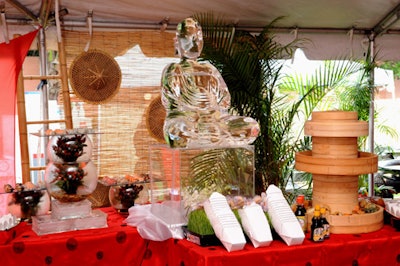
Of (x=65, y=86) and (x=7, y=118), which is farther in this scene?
→ (x=65, y=86)

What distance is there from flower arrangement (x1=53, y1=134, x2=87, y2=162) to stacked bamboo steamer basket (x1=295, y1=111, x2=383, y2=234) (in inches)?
40.5

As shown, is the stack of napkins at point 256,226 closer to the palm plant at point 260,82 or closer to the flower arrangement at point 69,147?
the flower arrangement at point 69,147

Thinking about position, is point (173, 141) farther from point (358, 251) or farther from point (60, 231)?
point (358, 251)

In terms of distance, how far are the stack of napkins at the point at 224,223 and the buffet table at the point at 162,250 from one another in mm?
40

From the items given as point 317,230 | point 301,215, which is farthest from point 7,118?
point 317,230

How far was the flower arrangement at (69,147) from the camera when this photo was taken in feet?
7.54

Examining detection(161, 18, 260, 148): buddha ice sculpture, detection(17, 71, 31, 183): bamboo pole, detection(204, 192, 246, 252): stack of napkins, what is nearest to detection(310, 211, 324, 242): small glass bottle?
detection(204, 192, 246, 252): stack of napkins

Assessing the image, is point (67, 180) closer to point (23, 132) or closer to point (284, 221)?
point (284, 221)

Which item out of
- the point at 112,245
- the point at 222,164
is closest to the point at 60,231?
the point at 112,245

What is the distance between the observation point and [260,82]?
401 cm

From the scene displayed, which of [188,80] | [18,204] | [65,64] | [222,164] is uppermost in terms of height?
[65,64]

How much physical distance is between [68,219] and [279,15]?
2652 mm

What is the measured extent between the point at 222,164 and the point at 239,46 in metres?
1.91

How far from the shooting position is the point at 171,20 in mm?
4074
